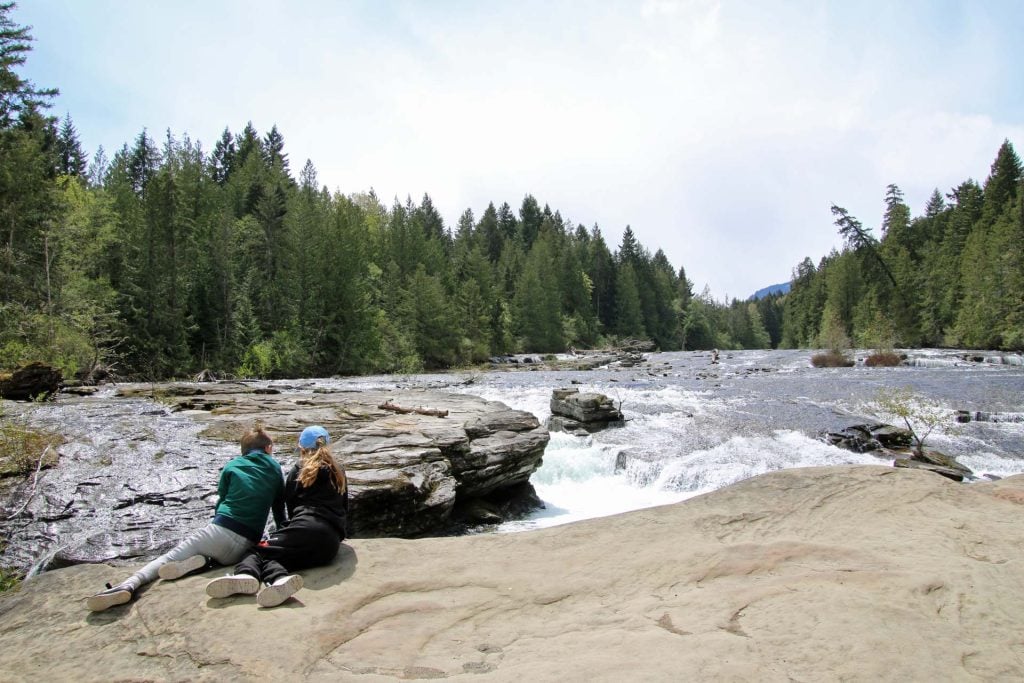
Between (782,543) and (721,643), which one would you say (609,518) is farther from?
(721,643)

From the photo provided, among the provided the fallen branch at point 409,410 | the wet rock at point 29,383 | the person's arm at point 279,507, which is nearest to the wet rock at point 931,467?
the fallen branch at point 409,410

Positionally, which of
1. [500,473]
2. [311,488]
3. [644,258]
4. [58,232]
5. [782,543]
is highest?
[644,258]

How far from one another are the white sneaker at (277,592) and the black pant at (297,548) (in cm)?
32

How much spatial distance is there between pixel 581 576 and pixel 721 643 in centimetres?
173

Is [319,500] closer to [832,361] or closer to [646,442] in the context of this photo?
[646,442]

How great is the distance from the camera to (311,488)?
18.2ft

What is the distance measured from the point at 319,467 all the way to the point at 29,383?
16.3m

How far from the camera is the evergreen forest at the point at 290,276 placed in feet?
78.6

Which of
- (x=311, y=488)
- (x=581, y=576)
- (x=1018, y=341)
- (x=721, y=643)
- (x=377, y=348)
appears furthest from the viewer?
(x=377, y=348)

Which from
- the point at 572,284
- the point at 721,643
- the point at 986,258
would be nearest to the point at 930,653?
the point at 721,643

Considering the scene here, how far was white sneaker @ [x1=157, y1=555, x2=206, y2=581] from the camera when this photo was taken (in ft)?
16.2

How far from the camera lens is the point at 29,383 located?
15766 mm

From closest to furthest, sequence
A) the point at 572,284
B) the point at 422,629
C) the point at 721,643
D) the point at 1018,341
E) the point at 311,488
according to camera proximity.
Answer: the point at 721,643, the point at 422,629, the point at 311,488, the point at 1018,341, the point at 572,284

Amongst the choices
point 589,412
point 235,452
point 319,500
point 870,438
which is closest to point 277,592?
point 319,500
